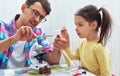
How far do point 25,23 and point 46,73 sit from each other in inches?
15.8

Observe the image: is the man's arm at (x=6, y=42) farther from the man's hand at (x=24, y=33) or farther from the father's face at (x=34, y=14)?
the father's face at (x=34, y=14)

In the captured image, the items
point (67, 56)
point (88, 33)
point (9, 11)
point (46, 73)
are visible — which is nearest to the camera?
point (46, 73)

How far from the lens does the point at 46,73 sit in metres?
1.08

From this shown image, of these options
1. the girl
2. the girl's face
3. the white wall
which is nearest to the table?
the girl

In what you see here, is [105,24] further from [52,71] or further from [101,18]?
[52,71]

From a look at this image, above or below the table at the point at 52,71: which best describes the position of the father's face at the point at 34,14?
above

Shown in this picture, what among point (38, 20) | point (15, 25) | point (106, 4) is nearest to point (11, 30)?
point (15, 25)

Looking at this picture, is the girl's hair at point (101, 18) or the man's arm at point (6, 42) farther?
the girl's hair at point (101, 18)

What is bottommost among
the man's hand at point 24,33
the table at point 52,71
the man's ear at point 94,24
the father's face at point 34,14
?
the table at point 52,71

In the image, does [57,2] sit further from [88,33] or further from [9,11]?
[88,33]

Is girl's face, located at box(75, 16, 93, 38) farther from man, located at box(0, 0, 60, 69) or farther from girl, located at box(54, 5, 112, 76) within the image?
man, located at box(0, 0, 60, 69)

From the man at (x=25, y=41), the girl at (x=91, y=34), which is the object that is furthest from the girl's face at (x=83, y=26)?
the man at (x=25, y=41)

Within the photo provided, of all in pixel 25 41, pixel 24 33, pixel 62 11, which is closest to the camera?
pixel 24 33

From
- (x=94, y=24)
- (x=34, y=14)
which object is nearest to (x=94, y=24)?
(x=94, y=24)
